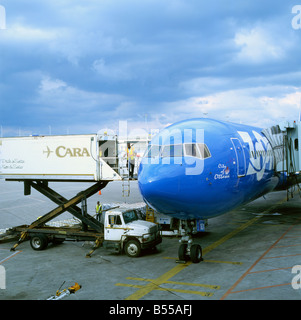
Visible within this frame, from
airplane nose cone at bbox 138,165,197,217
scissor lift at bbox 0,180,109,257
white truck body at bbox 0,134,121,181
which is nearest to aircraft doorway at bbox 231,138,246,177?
airplane nose cone at bbox 138,165,197,217

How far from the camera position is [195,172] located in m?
12.7

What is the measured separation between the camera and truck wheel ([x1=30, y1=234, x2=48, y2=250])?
1875 cm

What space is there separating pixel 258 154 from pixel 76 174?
9.43 m

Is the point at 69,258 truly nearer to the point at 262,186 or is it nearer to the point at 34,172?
the point at 34,172

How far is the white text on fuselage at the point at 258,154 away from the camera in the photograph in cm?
1639

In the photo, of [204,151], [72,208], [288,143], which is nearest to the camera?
[204,151]

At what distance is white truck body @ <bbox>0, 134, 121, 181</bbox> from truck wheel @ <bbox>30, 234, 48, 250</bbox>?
3.15m

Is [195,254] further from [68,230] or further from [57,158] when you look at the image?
[57,158]

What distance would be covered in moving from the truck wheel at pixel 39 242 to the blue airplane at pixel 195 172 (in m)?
7.94

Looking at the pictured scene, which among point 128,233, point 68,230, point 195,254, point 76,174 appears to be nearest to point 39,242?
point 68,230

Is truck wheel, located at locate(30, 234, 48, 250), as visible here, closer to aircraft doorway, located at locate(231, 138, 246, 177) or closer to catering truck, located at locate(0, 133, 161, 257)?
catering truck, located at locate(0, 133, 161, 257)

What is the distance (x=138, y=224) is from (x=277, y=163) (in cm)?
959

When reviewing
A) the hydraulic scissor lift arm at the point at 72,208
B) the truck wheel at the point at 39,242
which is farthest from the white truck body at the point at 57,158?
the truck wheel at the point at 39,242

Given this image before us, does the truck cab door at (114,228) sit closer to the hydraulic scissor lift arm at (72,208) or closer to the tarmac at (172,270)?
the tarmac at (172,270)
